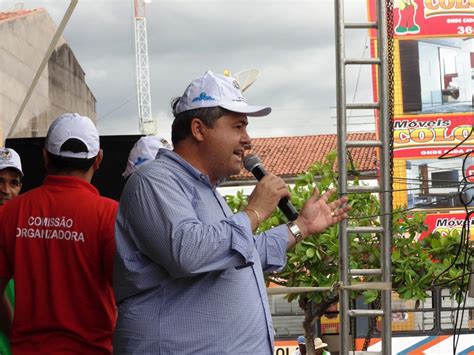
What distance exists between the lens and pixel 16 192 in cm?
504

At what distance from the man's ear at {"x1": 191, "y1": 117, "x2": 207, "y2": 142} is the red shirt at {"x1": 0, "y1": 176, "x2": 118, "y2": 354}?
0.69 meters

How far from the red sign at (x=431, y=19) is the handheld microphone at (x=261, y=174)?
2852cm

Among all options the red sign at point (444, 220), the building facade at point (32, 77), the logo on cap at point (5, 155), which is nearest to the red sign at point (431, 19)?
the red sign at point (444, 220)

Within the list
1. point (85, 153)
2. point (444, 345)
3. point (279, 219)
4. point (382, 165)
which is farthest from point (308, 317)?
point (85, 153)

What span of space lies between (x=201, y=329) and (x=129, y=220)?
1.12ft

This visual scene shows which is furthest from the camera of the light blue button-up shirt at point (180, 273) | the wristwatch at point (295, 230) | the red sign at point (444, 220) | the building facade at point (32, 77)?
the red sign at point (444, 220)

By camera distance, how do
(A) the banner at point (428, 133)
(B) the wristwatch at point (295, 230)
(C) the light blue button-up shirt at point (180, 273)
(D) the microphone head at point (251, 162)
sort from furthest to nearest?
(A) the banner at point (428, 133)
(D) the microphone head at point (251, 162)
(B) the wristwatch at point (295, 230)
(C) the light blue button-up shirt at point (180, 273)

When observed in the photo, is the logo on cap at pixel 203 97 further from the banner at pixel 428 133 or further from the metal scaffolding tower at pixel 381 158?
the banner at pixel 428 133

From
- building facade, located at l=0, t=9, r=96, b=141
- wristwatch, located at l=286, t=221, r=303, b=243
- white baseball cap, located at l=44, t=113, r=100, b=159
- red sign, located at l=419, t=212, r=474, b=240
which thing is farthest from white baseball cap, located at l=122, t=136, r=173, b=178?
red sign, located at l=419, t=212, r=474, b=240

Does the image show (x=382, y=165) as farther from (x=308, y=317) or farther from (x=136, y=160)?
(x=308, y=317)

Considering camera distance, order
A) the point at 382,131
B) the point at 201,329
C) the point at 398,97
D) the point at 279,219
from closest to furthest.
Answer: the point at 201,329 → the point at 382,131 → the point at 279,219 → the point at 398,97

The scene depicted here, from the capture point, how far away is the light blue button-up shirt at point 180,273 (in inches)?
103

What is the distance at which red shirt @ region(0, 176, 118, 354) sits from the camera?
3326 mm

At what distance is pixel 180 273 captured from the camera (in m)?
2.61
